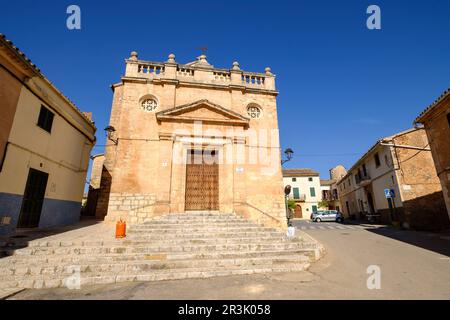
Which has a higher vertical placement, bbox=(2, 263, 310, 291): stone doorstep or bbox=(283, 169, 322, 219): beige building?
bbox=(283, 169, 322, 219): beige building

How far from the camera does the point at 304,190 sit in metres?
37.9

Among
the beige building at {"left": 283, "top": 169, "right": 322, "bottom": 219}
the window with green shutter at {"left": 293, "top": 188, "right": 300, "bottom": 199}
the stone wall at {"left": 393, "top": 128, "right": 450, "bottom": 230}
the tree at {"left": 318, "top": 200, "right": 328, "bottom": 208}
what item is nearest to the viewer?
the stone wall at {"left": 393, "top": 128, "right": 450, "bottom": 230}

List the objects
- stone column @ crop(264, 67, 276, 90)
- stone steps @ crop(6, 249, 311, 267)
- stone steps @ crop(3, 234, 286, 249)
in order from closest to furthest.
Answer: stone steps @ crop(6, 249, 311, 267)
stone steps @ crop(3, 234, 286, 249)
stone column @ crop(264, 67, 276, 90)

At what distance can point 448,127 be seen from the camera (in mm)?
9430

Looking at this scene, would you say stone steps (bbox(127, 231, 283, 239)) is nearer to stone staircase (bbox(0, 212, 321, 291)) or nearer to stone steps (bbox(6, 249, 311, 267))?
stone staircase (bbox(0, 212, 321, 291))

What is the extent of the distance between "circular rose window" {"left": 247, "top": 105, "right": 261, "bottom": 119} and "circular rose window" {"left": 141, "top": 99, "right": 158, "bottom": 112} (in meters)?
4.96

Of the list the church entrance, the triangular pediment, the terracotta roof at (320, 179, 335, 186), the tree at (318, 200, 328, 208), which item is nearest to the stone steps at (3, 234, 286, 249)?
the church entrance

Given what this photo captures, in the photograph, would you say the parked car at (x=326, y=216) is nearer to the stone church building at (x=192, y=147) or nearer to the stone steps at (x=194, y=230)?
the stone church building at (x=192, y=147)

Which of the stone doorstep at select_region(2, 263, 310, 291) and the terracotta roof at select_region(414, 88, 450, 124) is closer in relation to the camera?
the stone doorstep at select_region(2, 263, 310, 291)

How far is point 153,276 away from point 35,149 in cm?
728

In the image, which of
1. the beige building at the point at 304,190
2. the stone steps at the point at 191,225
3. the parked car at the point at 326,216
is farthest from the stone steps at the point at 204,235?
the beige building at the point at 304,190

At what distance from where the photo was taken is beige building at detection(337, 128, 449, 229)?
14.9 m
